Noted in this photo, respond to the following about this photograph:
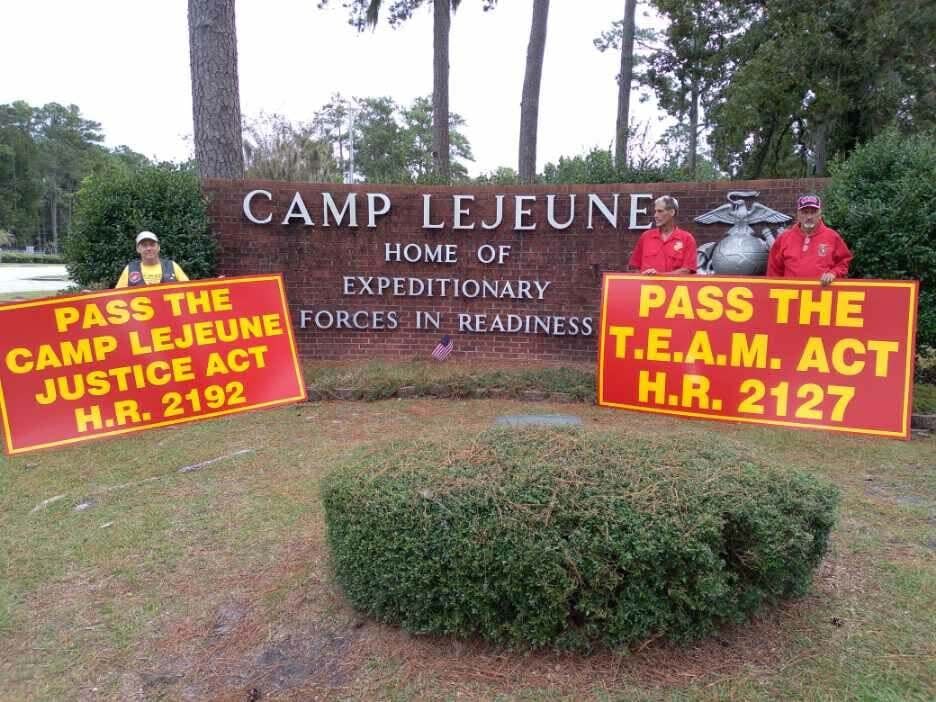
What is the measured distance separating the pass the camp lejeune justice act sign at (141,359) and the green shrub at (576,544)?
249 centimetres

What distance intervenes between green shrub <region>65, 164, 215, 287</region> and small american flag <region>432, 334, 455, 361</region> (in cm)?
274

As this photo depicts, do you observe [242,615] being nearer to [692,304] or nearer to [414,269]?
[692,304]

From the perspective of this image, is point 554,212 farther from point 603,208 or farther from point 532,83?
point 532,83

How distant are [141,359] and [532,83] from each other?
12467 mm

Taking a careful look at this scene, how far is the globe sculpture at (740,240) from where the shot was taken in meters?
6.61

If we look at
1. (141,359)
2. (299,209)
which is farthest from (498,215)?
(141,359)

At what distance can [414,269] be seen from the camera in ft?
26.4

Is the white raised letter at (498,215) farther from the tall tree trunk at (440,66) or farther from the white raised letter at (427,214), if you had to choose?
the tall tree trunk at (440,66)

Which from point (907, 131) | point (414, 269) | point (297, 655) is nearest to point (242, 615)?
point (297, 655)

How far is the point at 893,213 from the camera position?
577 centimetres

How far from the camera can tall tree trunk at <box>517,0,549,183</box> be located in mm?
15023

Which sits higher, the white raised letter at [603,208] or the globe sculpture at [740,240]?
the white raised letter at [603,208]

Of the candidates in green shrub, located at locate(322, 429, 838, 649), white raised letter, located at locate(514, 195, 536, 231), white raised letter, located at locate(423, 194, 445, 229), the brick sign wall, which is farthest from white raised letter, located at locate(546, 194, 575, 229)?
green shrub, located at locate(322, 429, 838, 649)

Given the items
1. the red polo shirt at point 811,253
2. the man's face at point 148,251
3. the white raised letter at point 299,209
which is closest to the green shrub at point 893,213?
the red polo shirt at point 811,253
